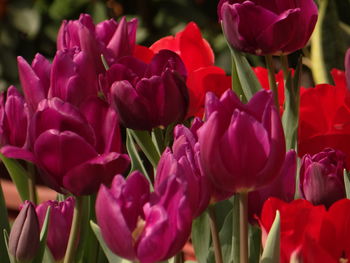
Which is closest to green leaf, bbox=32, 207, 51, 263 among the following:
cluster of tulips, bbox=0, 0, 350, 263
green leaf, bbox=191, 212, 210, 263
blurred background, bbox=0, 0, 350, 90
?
cluster of tulips, bbox=0, 0, 350, 263

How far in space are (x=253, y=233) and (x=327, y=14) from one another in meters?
0.69

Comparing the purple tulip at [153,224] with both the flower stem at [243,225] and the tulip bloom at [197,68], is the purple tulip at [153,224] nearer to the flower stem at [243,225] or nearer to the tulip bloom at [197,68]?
the flower stem at [243,225]

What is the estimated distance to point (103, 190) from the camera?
46cm

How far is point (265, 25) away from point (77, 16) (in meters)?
1.81

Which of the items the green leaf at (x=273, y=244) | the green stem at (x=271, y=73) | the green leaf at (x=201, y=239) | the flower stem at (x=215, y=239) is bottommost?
the green leaf at (x=201, y=239)

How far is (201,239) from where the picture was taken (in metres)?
0.65

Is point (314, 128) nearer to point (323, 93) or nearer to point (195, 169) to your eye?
point (323, 93)

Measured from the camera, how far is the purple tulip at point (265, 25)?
0.63 m

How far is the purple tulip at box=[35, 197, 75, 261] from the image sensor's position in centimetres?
59

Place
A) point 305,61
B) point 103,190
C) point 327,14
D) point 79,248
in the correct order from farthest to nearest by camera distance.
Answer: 1. point 305,61
2. point 327,14
3. point 79,248
4. point 103,190

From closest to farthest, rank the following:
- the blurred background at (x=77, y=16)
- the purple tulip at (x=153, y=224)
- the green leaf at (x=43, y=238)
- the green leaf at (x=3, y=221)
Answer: the purple tulip at (x=153, y=224)
the green leaf at (x=43, y=238)
the green leaf at (x=3, y=221)
the blurred background at (x=77, y=16)

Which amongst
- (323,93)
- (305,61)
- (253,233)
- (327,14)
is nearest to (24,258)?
(253,233)

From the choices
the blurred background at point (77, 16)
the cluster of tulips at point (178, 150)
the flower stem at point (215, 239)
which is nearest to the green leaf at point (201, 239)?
the cluster of tulips at point (178, 150)

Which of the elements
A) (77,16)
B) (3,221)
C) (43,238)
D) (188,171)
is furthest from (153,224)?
(77,16)
